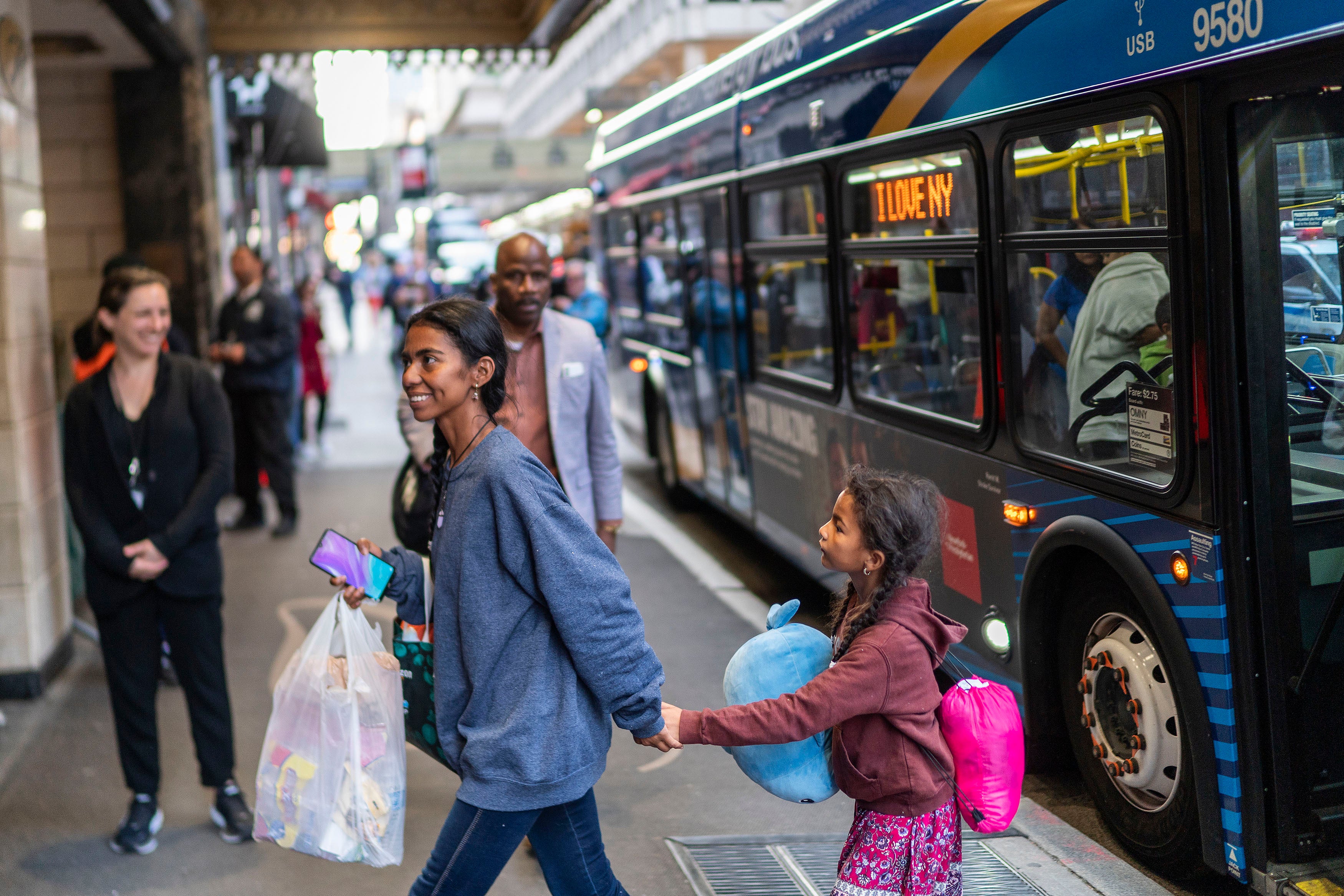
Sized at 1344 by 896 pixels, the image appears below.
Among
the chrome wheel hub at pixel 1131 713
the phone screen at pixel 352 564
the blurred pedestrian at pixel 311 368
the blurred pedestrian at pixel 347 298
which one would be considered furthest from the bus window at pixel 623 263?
the blurred pedestrian at pixel 347 298

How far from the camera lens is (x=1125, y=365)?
4027mm

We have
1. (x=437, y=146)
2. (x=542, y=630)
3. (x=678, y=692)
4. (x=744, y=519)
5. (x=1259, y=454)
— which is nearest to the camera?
(x=542, y=630)

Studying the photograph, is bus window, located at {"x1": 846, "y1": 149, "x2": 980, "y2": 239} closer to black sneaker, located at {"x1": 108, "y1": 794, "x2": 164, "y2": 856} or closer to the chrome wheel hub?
the chrome wheel hub

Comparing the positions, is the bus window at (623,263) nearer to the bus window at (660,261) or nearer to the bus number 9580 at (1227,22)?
the bus window at (660,261)

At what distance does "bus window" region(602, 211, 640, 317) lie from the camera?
11.3 meters

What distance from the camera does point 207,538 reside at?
14.6ft

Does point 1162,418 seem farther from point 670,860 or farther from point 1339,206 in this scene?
point 670,860

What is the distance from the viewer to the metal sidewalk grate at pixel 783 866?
4.00 metres

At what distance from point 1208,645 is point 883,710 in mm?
1438

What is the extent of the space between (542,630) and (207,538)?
222 centimetres

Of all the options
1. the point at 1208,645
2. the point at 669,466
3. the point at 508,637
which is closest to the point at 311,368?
the point at 669,466

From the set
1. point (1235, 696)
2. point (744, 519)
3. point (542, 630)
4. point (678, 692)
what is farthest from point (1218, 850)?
point (744, 519)

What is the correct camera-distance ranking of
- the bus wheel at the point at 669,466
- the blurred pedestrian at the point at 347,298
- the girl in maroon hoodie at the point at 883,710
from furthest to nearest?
1. the blurred pedestrian at the point at 347,298
2. the bus wheel at the point at 669,466
3. the girl in maroon hoodie at the point at 883,710

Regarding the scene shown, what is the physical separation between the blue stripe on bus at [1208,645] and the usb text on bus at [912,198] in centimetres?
200
